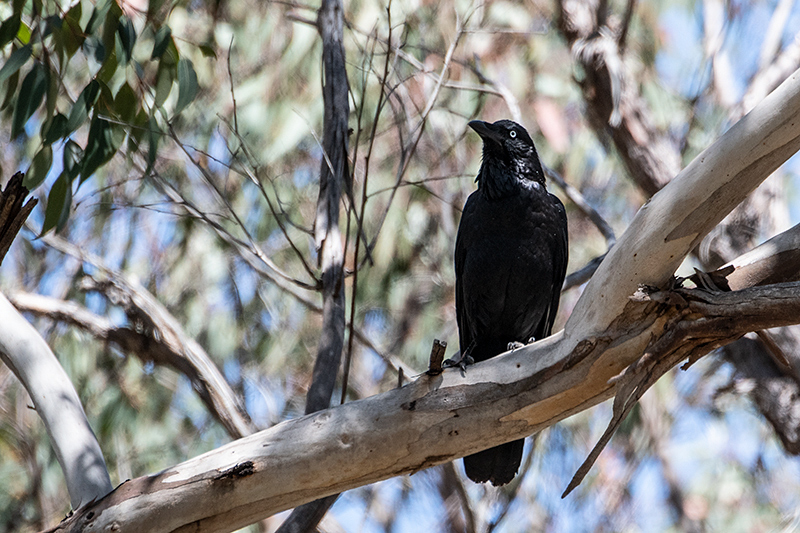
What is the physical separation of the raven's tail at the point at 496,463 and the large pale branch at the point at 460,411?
2.01 feet

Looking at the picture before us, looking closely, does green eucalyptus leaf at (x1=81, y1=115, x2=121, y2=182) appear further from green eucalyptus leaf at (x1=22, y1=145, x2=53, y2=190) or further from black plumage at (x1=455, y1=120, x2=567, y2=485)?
black plumage at (x1=455, y1=120, x2=567, y2=485)

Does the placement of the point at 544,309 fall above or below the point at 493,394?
above

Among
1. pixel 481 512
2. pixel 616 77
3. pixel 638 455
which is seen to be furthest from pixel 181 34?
pixel 638 455

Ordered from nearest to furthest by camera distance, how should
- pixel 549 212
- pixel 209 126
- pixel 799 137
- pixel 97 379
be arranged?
pixel 799 137 → pixel 549 212 → pixel 209 126 → pixel 97 379

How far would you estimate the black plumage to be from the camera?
132 inches

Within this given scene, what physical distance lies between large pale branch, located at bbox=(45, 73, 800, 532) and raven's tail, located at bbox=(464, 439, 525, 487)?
613 millimetres

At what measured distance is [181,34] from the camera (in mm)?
5395

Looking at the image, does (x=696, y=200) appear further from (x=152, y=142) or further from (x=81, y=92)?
(x=81, y=92)

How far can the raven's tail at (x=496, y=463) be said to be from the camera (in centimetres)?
288

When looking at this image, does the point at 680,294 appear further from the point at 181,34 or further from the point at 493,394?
the point at 181,34

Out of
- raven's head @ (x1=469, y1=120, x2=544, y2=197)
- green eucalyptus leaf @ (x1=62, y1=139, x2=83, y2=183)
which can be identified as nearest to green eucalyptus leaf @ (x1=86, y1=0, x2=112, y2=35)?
green eucalyptus leaf @ (x1=62, y1=139, x2=83, y2=183)

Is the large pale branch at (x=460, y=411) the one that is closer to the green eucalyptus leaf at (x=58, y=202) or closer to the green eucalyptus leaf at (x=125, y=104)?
the green eucalyptus leaf at (x=58, y=202)

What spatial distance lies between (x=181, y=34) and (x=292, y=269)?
1752 millimetres

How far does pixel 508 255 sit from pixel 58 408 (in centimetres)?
179
